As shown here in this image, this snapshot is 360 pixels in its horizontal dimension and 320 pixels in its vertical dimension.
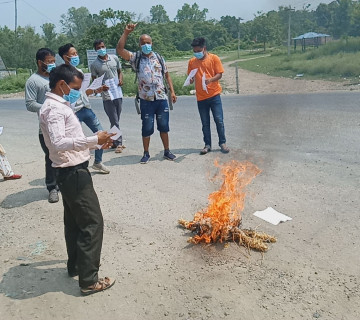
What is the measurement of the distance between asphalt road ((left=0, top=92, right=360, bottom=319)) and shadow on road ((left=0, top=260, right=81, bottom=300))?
49cm

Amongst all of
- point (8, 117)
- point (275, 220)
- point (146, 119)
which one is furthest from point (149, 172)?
point (8, 117)

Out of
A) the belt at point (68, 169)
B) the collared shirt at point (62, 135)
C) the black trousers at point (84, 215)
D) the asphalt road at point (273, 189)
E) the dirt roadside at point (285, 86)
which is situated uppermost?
the collared shirt at point (62, 135)

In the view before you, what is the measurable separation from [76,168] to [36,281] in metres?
1.15

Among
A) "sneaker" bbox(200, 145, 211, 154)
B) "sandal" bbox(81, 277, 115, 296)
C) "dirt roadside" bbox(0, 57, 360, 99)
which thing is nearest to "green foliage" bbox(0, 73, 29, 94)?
"dirt roadside" bbox(0, 57, 360, 99)

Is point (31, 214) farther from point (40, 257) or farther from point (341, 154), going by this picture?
point (341, 154)

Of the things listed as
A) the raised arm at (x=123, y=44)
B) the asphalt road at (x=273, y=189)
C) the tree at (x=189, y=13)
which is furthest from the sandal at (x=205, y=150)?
the tree at (x=189, y=13)

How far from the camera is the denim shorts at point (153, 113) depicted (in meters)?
6.88

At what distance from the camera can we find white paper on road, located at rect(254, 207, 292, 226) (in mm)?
4623

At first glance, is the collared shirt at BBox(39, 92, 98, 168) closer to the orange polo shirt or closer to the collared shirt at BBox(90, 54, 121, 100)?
the orange polo shirt

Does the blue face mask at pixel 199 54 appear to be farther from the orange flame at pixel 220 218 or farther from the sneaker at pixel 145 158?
the orange flame at pixel 220 218

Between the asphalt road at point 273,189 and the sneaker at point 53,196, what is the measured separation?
0.14 m

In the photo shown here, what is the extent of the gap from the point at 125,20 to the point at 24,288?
67.7 ft

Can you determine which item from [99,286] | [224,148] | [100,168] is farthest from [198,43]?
[99,286]

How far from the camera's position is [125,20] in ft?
73.0
